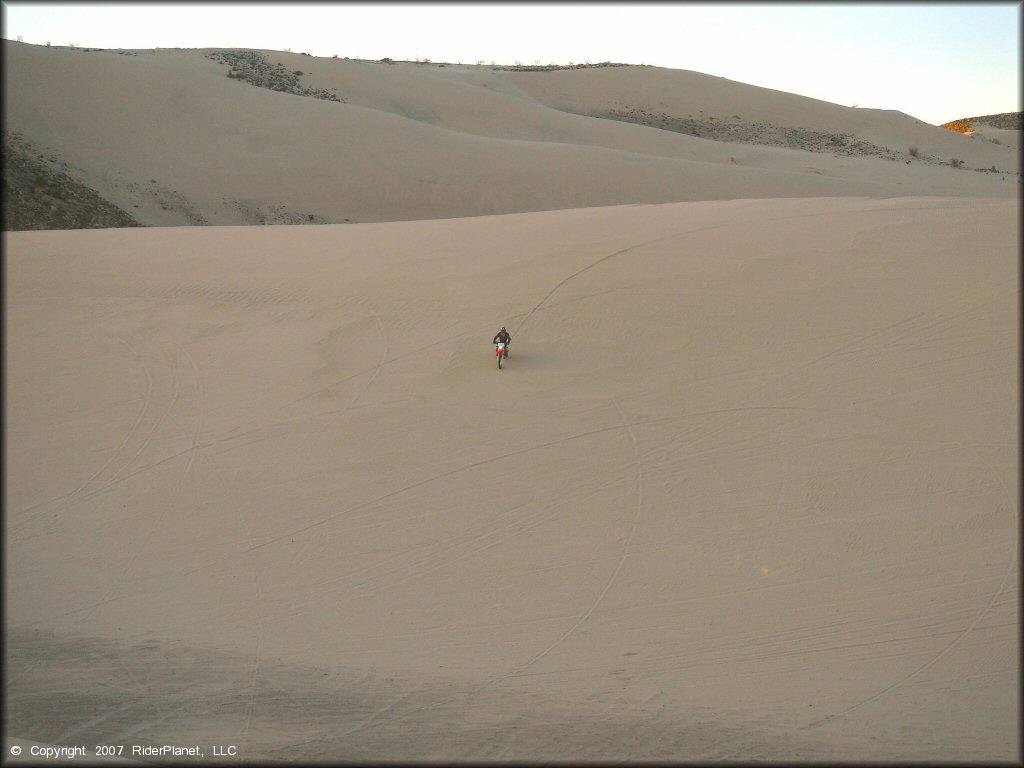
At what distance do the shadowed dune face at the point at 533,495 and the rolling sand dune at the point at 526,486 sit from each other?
0.12ft

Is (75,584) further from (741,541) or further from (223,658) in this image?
(741,541)

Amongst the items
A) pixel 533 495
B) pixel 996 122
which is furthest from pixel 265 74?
pixel 996 122

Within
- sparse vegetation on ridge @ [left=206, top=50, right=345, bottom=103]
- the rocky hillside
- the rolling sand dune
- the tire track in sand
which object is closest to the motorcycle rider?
the rolling sand dune

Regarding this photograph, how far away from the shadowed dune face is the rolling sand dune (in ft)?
0.12

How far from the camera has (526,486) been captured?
29.7ft

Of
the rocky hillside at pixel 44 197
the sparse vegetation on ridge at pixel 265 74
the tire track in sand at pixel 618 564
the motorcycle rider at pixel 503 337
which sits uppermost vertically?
the sparse vegetation on ridge at pixel 265 74

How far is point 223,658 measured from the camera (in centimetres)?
670

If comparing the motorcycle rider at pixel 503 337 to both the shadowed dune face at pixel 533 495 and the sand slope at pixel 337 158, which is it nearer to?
the shadowed dune face at pixel 533 495

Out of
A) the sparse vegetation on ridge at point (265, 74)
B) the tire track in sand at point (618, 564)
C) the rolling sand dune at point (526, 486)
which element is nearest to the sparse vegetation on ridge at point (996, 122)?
the sparse vegetation on ridge at point (265, 74)

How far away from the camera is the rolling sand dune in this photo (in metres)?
6.16

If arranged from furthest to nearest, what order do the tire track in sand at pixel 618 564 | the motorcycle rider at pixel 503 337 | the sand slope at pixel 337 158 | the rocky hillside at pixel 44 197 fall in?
the sand slope at pixel 337 158, the rocky hillside at pixel 44 197, the motorcycle rider at pixel 503 337, the tire track in sand at pixel 618 564

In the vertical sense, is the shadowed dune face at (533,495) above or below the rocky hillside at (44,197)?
below

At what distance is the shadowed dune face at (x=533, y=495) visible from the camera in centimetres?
616

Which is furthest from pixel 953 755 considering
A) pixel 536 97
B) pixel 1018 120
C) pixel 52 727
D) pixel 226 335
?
pixel 1018 120
